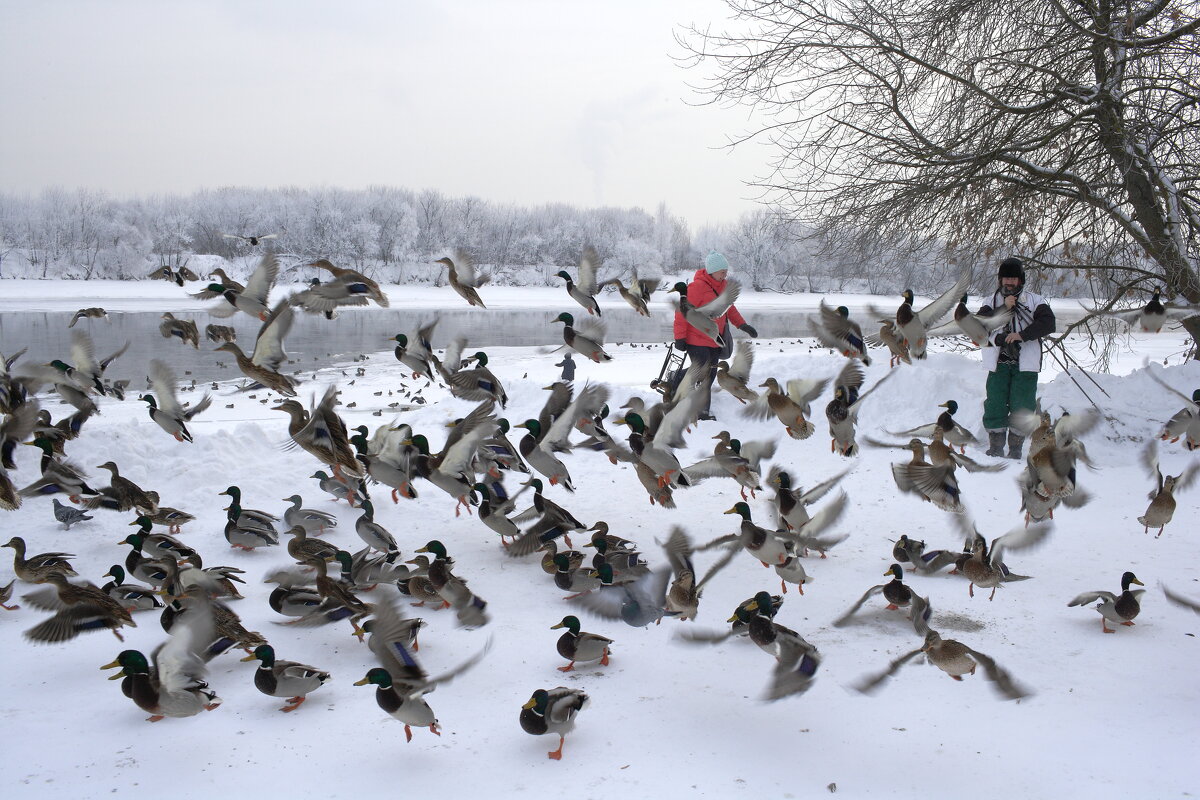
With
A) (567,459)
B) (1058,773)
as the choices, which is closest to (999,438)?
Result: (567,459)

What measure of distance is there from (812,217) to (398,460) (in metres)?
7.11

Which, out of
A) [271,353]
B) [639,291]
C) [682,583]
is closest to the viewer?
[682,583]

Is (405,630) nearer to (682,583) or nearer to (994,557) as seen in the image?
(682,583)

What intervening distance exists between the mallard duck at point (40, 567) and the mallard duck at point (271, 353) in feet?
5.58

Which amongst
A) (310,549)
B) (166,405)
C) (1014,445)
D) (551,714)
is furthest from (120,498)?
(1014,445)

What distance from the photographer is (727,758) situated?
370cm

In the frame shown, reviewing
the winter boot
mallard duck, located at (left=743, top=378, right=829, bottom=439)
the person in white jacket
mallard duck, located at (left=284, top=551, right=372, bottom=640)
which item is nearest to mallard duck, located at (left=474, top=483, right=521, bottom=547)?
mallard duck, located at (left=284, top=551, right=372, bottom=640)

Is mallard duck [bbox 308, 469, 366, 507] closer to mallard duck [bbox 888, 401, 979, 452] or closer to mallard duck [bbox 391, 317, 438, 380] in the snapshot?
mallard duck [bbox 391, 317, 438, 380]

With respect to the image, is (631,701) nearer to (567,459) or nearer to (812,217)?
(567,459)

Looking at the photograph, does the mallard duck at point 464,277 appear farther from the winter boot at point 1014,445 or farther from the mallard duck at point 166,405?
the winter boot at point 1014,445

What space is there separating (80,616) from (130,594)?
19.1 inches

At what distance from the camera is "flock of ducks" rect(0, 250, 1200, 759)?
3.94 metres

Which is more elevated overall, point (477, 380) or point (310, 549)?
point (477, 380)

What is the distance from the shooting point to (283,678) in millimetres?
3936
